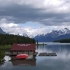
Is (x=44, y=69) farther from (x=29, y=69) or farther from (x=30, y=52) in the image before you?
(x=30, y=52)

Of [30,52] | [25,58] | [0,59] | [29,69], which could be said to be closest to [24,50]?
[30,52]

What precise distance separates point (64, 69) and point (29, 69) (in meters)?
8.45

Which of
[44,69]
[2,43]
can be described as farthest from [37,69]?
[2,43]


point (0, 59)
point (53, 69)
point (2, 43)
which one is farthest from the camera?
point (2, 43)

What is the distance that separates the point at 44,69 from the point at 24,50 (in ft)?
129

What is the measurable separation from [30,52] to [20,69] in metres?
37.9

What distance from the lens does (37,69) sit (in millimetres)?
44281

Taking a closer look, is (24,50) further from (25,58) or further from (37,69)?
(37,69)

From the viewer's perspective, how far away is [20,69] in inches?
1743

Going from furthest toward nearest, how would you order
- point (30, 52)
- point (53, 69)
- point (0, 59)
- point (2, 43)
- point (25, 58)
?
point (2, 43)
point (30, 52)
point (25, 58)
point (0, 59)
point (53, 69)

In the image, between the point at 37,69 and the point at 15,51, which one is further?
the point at 15,51

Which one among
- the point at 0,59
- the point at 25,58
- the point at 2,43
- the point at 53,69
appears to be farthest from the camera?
the point at 2,43

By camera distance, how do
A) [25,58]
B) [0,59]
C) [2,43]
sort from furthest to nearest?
[2,43]
[25,58]
[0,59]

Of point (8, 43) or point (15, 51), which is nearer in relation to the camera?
point (15, 51)
